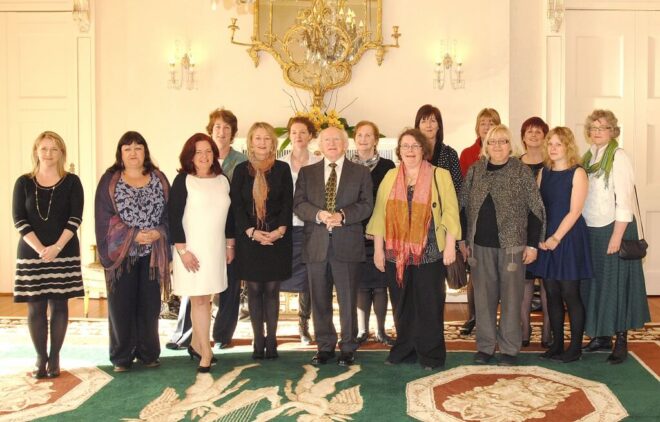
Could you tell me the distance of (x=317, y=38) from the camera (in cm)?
656

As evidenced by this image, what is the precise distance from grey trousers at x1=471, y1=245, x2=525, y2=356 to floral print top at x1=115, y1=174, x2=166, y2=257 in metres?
1.90

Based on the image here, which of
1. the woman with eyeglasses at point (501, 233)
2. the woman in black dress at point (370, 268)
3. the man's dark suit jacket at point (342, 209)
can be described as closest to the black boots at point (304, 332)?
the woman in black dress at point (370, 268)

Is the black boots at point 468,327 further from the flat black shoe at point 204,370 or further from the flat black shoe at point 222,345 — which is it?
the flat black shoe at point 204,370

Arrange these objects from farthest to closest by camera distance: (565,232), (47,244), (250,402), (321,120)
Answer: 1. (321,120)
2. (565,232)
3. (47,244)
4. (250,402)

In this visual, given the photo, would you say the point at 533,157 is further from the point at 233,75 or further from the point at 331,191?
the point at 233,75

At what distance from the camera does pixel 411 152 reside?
4086mm

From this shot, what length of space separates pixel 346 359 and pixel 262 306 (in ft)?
1.99

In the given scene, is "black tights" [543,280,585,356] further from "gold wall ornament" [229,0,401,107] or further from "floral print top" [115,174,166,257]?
"gold wall ornament" [229,0,401,107]

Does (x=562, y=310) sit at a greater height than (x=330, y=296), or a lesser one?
lesser

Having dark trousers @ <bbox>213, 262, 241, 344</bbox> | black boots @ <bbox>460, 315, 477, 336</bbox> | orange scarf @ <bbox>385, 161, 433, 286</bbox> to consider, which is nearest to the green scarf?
orange scarf @ <bbox>385, 161, 433, 286</bbox>

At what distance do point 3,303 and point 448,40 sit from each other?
4726 mm

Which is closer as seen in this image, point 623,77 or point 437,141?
point 437,141

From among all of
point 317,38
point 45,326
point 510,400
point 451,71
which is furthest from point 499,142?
point 317,38

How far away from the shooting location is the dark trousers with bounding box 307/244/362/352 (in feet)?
13.7
